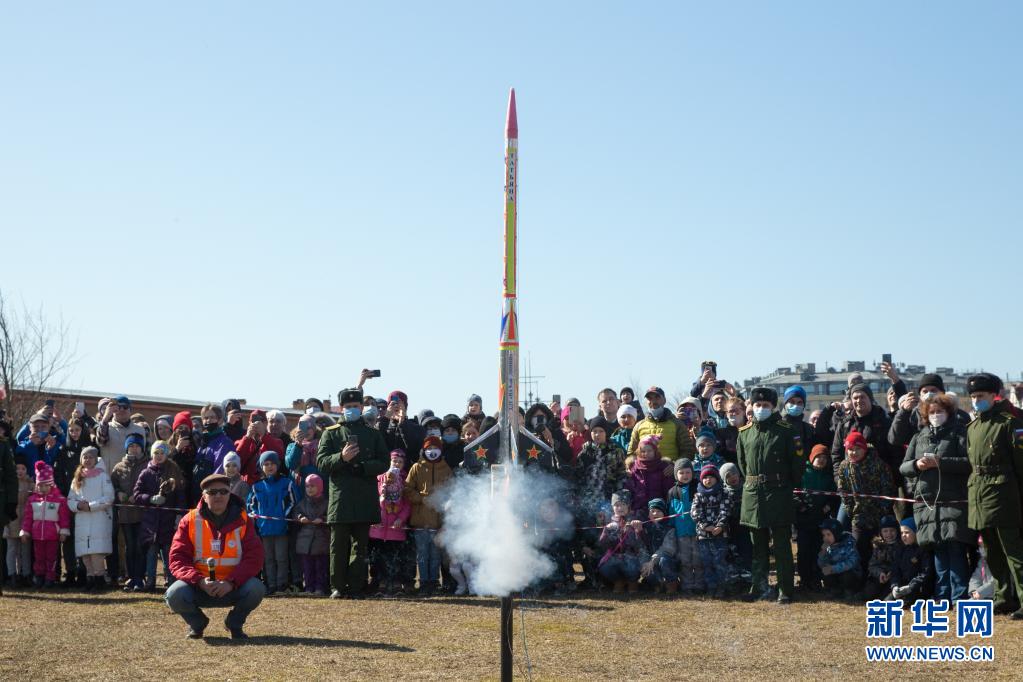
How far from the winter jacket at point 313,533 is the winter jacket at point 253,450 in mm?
840

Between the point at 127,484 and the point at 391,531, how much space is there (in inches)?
140

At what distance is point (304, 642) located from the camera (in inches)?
421

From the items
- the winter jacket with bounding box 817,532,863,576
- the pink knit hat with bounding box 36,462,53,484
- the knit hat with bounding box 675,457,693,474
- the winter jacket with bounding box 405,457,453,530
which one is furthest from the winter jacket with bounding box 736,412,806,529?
the pink knit hat with bounding box 36,462,53,484

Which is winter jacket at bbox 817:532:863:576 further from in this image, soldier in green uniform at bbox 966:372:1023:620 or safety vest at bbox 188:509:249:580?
safety vest at bbox 188:509:249:580

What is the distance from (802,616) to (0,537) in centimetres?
990

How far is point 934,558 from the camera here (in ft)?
40.0

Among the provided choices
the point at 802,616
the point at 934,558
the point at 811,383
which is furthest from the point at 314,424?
the point at 811,383

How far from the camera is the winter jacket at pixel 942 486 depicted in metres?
11.8

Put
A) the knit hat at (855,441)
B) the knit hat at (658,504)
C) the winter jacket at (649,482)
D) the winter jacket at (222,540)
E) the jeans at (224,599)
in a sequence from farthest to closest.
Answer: the winter jacket at (649,482) < the knit hat at (658,504) < the knit hat at (855,441) < the winter jacket at (222,540) < the jeans at (224,599)

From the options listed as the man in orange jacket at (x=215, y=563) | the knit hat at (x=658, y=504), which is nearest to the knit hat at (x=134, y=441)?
the man in orange jacket at (x=215, y=563)

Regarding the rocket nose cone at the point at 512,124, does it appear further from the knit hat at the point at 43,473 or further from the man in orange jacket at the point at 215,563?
the knit hat at the point at 43,473

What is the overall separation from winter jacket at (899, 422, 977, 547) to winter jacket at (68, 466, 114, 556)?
939 centimetres

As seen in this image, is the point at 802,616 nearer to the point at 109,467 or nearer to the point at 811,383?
the point at 109,467

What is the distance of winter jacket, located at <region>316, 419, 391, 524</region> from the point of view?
13648 millimetres
